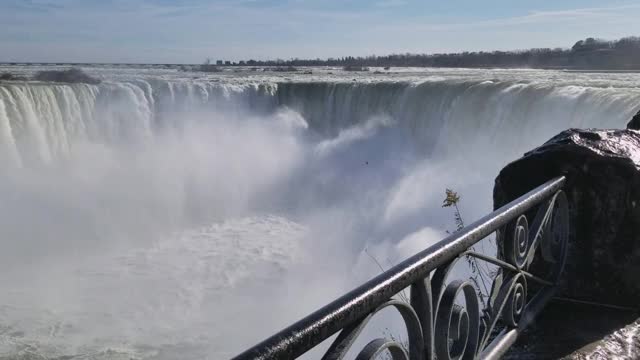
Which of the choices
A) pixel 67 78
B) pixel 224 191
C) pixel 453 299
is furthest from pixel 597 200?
pixel 67 78

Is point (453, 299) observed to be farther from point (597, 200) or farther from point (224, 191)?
point (224, 191)

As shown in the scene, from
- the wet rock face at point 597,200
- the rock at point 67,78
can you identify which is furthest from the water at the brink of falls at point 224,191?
the rock at point 67,78

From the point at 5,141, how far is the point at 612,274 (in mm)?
18745

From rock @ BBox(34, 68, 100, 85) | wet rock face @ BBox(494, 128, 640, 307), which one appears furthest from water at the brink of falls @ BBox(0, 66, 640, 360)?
rock @ BBox(34, 68, 100, 85)

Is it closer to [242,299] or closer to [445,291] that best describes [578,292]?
[445,291]

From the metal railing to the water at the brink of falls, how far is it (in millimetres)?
5853

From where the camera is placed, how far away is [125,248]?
624 inches

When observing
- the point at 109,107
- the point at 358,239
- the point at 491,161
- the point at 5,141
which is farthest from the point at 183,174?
the point at 491,161

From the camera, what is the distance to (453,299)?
1.78 meters

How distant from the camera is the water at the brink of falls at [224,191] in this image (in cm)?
1116

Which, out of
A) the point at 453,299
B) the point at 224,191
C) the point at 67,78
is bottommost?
the point at 224,191

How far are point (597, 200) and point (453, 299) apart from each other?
4.06ft

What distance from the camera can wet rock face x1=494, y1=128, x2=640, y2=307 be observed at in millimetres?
2627

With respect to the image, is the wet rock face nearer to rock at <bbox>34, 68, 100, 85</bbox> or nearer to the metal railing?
the metal railing
